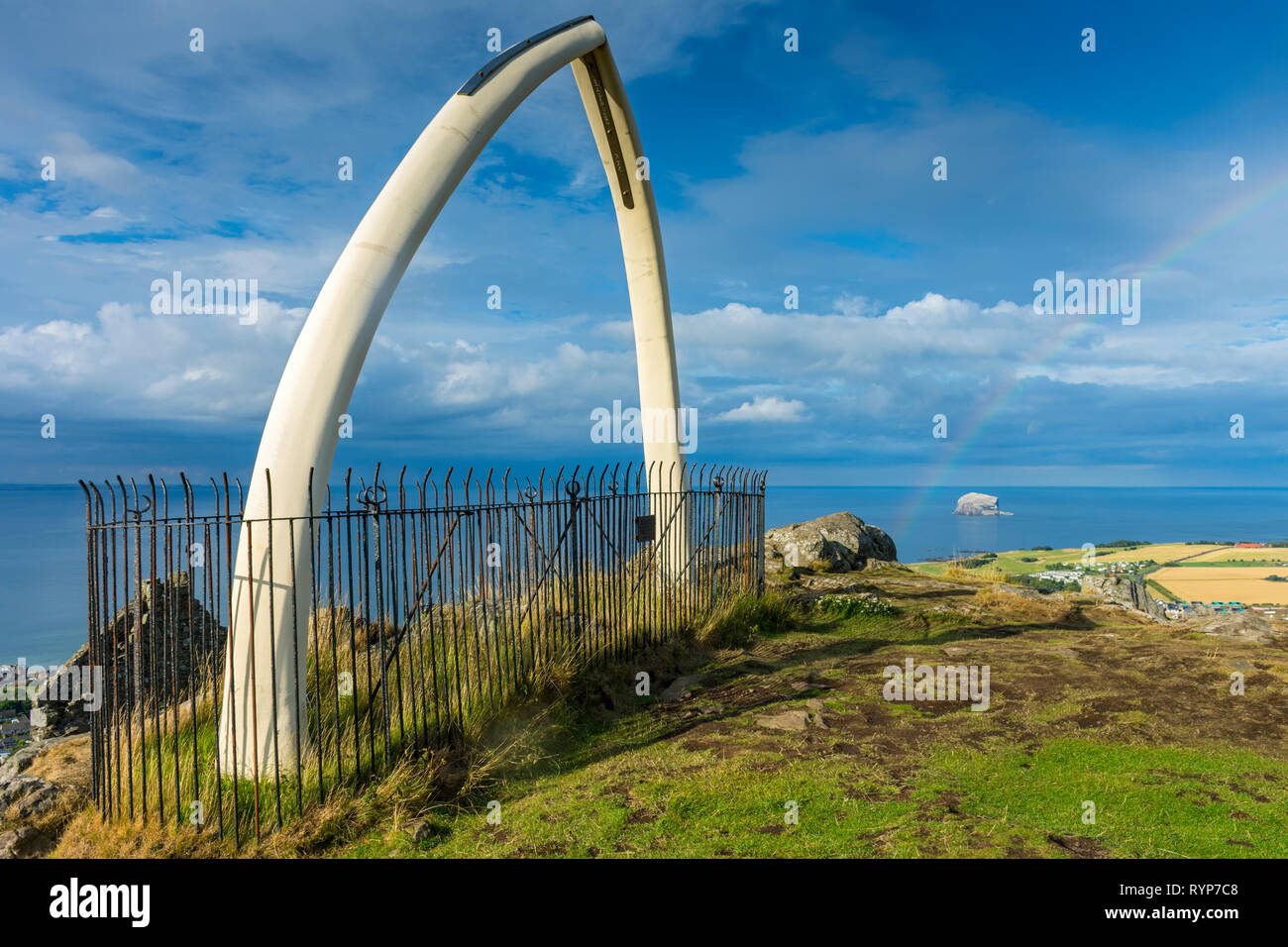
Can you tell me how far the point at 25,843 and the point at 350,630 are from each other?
2.74 metres

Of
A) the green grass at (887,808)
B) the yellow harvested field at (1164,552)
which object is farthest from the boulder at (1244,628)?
the yellow harvested field at (1164,552)

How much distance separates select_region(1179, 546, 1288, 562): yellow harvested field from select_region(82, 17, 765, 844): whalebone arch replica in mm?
32698

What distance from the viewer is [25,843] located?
19.7 feet

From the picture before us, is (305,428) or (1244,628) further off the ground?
(305,428)

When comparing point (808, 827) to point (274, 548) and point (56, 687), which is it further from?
point (56, 687)

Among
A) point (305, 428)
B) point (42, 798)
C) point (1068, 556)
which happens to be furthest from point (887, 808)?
point (1068, 556)

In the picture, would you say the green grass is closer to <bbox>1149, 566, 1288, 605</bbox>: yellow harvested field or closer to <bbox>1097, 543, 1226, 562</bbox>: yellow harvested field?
<bbox>1149, 566, 1288, 605</bbox>: yellow harvested field

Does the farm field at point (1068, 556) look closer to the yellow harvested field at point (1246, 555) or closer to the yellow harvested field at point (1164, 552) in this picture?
the yellow harvested field at point (1164, 552)

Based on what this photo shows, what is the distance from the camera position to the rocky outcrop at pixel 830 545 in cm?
1908

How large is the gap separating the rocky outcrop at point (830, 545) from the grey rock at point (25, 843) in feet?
45.8

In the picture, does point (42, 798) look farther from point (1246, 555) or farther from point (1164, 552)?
point (1246, 555)
